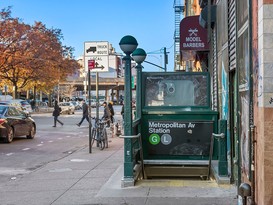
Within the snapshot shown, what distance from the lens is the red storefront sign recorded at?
45.6 feet

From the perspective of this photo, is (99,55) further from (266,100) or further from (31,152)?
(266,100)

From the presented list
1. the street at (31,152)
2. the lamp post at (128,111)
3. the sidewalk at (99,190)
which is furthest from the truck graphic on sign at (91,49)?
the lamp post at (128,111)

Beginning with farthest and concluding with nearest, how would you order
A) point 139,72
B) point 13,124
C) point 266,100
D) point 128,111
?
1. point 13,124
2. point 139,72
3. point 128,111
4. point 266,100

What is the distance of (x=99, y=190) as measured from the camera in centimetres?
764

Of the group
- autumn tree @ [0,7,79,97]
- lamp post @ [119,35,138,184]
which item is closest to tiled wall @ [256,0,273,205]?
lamp post @ [119,35,138,184]

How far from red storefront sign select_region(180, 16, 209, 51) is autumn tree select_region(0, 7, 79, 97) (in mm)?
32590

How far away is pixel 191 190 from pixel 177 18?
3114 cm

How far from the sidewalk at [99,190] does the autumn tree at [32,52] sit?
36585mm

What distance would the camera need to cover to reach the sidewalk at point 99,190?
6.75m

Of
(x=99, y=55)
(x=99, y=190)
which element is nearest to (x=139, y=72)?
(x=99, y=190)

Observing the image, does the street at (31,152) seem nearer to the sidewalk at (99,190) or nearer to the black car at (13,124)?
the black car at (13,124)

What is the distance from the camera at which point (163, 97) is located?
29.3 feet

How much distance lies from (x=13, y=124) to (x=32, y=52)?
29.8 m

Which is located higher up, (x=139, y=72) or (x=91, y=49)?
(x=91, y=49)
